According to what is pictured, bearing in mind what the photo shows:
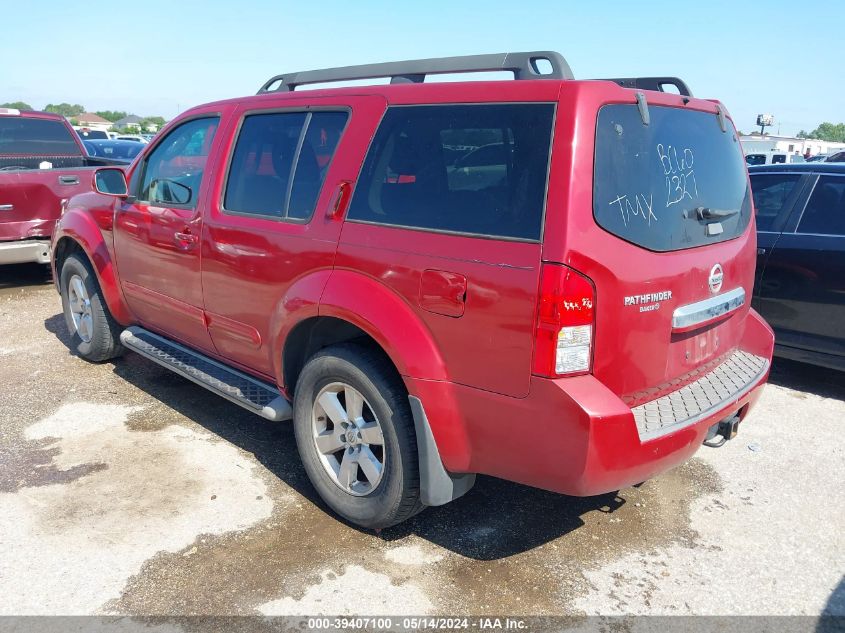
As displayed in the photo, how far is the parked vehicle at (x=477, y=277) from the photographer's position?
249cm

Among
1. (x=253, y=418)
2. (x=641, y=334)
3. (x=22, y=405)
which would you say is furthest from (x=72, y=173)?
(x=641, y=334)

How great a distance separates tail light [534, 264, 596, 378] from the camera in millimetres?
2420

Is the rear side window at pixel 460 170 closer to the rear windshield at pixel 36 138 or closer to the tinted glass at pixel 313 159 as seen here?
the tinted glass at pixel 313 159

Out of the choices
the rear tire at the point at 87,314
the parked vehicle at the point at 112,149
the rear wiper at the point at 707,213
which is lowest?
the rear tire at the point at 87,314

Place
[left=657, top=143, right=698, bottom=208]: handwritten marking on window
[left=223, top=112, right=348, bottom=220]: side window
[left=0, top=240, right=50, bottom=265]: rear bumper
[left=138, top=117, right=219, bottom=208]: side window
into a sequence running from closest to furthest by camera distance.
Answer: [left=657, top=143, right=698, bottom=208]: handwritten marking on window
[left=223, top=112, right=348, bottom=220]: side window
[left=138, top=117, right=219, bottom=208]: side window
[left=0, top=240, right=50, bottom=265]: rear bumper

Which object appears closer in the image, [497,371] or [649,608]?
[497,371]

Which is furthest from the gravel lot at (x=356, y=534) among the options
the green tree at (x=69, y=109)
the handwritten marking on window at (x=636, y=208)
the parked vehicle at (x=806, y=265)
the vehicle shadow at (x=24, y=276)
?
the green tree at (x=69, y=109)

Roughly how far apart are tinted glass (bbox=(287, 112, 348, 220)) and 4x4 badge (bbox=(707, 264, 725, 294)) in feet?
5.84

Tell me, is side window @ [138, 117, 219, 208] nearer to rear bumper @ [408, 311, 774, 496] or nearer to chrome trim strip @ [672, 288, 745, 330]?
rear bumper @ [408, 311, 774, 496]

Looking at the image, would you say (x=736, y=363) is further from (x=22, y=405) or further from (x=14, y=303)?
(x=14, y=303)

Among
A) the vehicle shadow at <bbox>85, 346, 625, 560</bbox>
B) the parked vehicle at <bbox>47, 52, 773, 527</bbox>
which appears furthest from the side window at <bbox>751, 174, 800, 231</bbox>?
the vehicle shadow at <bbox>85, 346, 625, 560</bbox>

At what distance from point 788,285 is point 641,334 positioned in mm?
2995

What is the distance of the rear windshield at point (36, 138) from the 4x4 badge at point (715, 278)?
27.3ft

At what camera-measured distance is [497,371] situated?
2576mm
